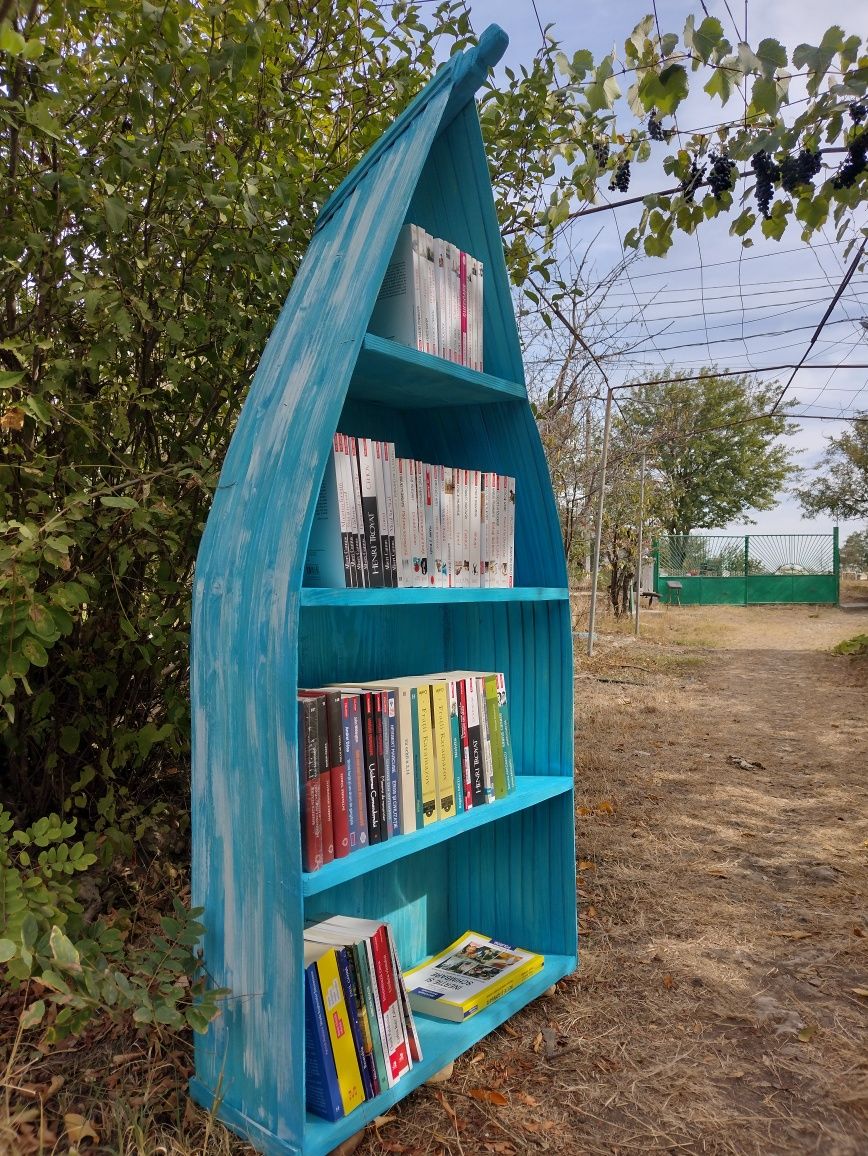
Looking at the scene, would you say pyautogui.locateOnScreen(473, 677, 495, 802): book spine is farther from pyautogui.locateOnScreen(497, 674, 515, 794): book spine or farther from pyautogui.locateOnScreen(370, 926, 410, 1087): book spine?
pyautogui.locateOnScreen(370, 926, 410, 1087): book spine

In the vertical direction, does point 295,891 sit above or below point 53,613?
below

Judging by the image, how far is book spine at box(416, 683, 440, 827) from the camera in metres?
1.89

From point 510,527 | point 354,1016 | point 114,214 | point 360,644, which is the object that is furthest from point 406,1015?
point 114,214

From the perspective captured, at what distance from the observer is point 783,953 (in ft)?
8.27

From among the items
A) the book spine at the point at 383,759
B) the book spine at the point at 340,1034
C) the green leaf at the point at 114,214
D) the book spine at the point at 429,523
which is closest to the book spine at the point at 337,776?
the book spine at the point at 383,759

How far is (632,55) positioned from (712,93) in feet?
0.92

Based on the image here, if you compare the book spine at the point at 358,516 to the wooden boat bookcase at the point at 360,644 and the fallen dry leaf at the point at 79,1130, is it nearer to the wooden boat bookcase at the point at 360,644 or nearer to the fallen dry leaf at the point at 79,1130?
the wooden boat bookcase at the point at 360,644

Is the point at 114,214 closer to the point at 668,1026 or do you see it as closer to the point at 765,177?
the point at 765,177

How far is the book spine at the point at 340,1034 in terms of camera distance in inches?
63.7

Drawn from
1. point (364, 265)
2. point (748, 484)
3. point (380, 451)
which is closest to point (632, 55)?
point (364, 265)

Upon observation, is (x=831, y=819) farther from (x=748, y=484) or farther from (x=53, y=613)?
(x=748, y=484)

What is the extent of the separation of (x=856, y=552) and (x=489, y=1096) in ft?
79.4

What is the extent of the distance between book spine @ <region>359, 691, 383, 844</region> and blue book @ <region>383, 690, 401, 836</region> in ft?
0.12

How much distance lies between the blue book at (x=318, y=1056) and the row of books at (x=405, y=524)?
2.53 ft
